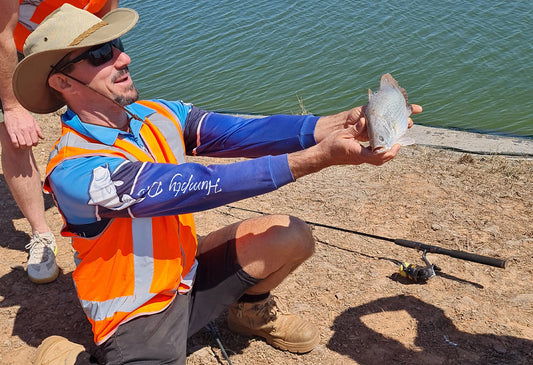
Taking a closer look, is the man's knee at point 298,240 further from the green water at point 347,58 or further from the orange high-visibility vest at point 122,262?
the green water at point 347,58

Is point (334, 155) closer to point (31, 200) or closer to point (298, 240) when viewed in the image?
point (298, 240)

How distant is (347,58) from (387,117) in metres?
7.75

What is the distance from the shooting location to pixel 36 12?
4.24 metres

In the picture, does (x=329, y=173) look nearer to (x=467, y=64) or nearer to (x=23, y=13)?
(x=23, y=13)

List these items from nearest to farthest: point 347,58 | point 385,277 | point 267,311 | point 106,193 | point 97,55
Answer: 1. point 106,193
2. point 97,55
3. point 267,311
4. point 385,277
5. point 347,58

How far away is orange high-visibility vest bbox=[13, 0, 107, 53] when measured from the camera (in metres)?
4.23

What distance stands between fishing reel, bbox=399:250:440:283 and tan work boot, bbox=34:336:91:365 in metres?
2.09

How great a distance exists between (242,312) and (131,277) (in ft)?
2.71

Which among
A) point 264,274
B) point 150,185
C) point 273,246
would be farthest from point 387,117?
point 150,185

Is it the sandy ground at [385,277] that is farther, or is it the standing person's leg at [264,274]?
the sandy ground at [385,277]

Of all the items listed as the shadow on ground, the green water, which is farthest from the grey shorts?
the green water

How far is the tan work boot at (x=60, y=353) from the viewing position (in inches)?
129

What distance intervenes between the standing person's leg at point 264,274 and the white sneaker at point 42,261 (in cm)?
133

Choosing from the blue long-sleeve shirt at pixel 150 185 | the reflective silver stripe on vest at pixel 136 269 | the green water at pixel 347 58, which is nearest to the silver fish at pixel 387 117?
the blue long-sleeve shirt at pixel 150 185
